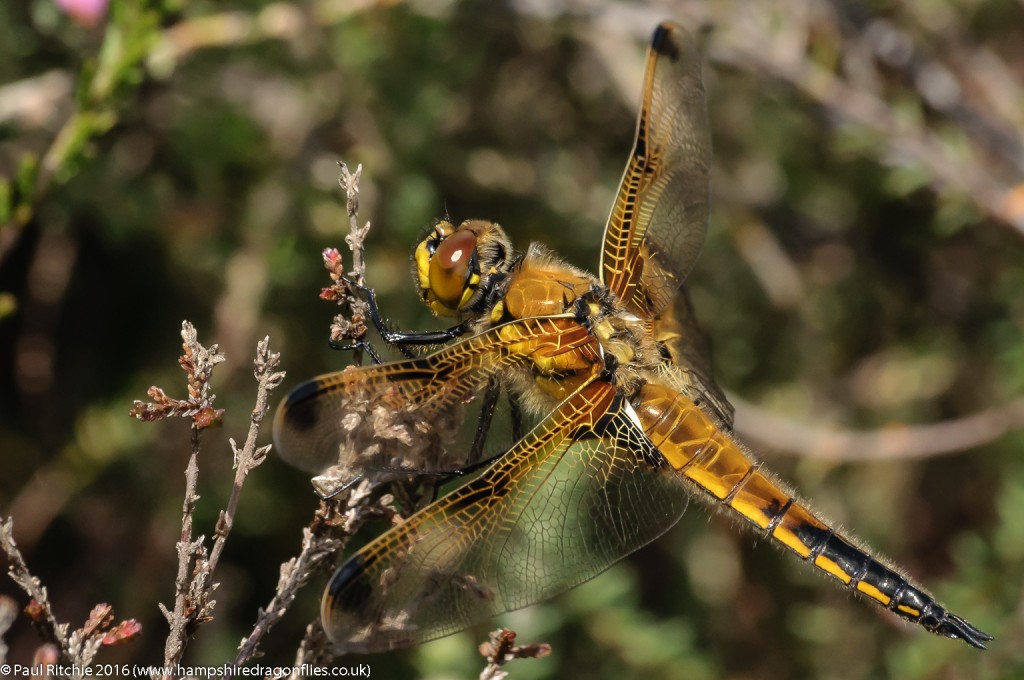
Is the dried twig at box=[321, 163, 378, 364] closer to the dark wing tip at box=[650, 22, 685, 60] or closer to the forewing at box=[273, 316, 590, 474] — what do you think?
the forewing at box=[273, 316, 590, 474]

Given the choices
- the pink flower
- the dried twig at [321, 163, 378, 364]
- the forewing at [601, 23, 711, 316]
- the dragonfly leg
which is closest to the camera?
the dried twig at [321, 163, 378, 364]

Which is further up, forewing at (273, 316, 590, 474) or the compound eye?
the compound eye

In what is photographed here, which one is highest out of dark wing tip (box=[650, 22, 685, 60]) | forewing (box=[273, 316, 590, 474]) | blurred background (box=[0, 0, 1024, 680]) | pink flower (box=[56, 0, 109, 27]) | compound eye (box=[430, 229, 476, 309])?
dark wing tip (box=[650, 22, 685, 60])

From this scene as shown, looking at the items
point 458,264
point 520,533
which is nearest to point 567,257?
point 458,264

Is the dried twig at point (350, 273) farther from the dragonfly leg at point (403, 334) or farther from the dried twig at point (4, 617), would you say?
the dried twig at point (4, 617)

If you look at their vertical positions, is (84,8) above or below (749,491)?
above

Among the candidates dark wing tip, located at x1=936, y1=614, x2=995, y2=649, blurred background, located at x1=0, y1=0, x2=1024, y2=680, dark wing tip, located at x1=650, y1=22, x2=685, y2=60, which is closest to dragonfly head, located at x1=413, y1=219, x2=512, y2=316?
dark wing tip, located at x1=650, y1=22, x2=685, y2=60

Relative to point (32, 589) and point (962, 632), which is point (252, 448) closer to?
point (32, 589)
